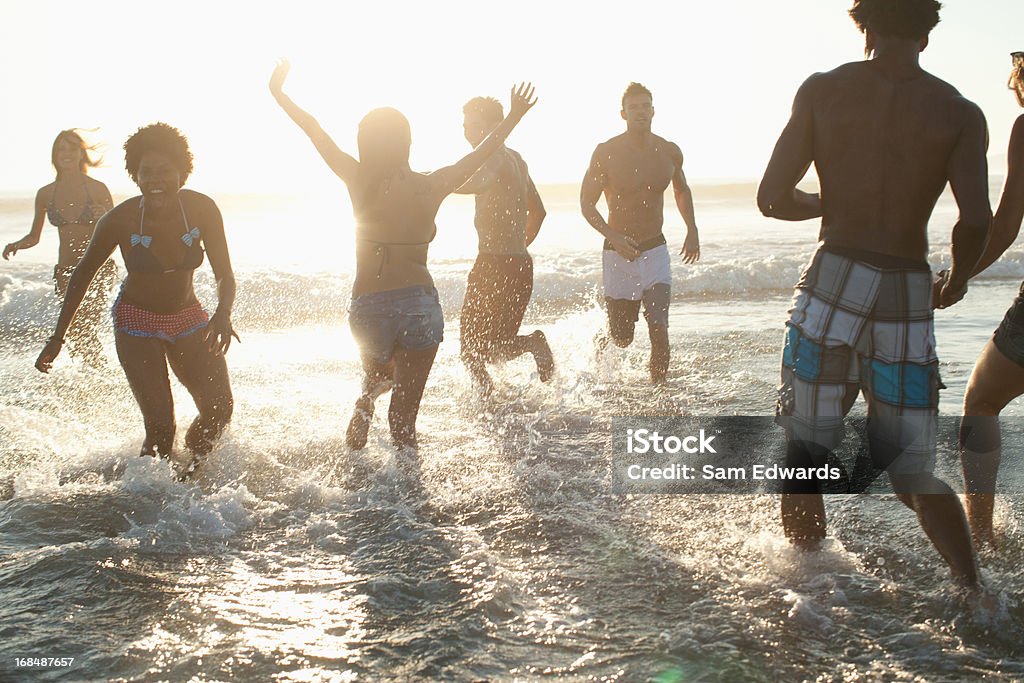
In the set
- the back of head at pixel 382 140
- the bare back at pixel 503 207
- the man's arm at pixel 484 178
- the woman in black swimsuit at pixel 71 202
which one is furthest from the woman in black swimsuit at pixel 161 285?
the woman in black swimsuit at pixel 71 202

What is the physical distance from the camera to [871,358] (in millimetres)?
3285

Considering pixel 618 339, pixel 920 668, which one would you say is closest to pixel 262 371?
pixel 618 339

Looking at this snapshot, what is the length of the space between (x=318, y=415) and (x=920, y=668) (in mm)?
4623

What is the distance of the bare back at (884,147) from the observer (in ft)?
10.3

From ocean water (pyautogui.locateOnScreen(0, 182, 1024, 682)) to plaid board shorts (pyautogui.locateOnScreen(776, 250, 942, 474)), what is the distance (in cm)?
60

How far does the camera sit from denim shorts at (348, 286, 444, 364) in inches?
193

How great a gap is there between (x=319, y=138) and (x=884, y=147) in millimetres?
2650

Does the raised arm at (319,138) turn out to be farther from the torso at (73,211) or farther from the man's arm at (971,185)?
the torso at (73,211)

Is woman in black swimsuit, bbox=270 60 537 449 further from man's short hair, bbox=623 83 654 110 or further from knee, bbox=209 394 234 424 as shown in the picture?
man's short hair, bbox=623 83 654 110

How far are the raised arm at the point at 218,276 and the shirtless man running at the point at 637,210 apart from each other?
307cm

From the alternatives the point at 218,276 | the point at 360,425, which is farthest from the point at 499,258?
the point at 218,276

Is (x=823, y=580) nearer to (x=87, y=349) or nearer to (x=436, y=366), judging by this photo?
(x=436, y=366)

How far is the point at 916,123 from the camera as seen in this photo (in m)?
3.13

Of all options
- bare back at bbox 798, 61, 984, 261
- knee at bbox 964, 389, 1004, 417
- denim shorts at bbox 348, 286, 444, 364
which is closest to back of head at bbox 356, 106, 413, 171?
denim shorts at bbox 348, 286, 444, 364
